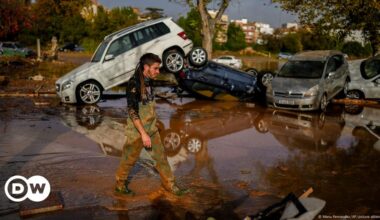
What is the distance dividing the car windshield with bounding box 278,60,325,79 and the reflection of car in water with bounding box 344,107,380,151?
1.72 meters

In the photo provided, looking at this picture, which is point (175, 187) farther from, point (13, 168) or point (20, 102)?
point (20, 102)

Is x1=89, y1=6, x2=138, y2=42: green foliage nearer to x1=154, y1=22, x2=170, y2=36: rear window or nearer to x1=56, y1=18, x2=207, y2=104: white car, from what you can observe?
x1=56, y1=18, x2=207, y2=104: white car

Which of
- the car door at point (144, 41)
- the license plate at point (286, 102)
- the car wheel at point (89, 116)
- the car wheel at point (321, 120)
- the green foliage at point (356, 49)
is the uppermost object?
the green foliage at point (356, 49)

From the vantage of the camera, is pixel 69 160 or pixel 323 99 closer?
pixel 69 160

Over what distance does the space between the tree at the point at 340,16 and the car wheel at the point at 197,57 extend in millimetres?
6943

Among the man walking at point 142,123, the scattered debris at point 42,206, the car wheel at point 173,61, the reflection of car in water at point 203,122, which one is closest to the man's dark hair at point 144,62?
the man walking at point 142,123

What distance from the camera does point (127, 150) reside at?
5438 mm

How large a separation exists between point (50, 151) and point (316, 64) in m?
9.63

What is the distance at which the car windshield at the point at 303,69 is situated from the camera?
13.9 meters

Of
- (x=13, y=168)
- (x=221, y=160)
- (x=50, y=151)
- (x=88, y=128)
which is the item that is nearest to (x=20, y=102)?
(x=88, y=128)

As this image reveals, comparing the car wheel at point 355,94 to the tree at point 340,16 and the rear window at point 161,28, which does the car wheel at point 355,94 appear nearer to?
the tree at point 340,16

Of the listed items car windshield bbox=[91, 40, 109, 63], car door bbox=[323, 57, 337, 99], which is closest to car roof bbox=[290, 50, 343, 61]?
car door bbox=[323, 57, 337, 99]

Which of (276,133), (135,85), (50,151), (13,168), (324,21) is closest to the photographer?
(135,85)

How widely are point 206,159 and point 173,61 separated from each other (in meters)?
6.70
